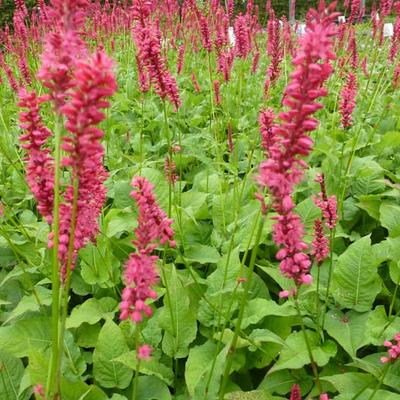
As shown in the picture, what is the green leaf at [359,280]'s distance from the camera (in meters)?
2.93

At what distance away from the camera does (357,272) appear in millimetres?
2945

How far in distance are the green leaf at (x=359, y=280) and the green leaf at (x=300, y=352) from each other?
1.17 feet

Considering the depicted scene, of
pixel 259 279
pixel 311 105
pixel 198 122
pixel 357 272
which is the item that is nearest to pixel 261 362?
pixel 259 279

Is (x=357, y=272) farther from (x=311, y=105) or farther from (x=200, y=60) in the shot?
(x=200, y=60)

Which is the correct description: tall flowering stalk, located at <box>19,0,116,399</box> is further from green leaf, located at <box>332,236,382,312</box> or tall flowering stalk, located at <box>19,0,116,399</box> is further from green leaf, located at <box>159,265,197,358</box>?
green leaf, located at <box>332,236,382,312</box>

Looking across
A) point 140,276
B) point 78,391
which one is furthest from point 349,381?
point 140,276

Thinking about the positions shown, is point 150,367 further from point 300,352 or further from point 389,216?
point 389,216

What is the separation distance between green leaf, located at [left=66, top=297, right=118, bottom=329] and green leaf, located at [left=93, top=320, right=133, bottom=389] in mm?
134

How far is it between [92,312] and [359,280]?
1.59 meters

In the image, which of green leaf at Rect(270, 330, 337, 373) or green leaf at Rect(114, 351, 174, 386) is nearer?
green leaf at Rect(114, 351, 174, 386)

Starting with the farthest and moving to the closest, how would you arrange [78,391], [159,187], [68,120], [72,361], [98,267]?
[159,187]
[98,267]
[72,361]
[78,391]
[68,120]

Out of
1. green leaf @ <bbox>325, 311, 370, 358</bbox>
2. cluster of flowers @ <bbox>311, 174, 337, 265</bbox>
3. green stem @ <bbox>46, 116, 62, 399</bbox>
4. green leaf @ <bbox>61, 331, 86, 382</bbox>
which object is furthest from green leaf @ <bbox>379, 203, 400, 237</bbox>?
green stem @ <bbox>46, 116, 62, 399</bbox>

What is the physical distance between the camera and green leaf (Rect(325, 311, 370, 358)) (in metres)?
2.64

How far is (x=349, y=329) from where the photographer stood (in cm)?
277
